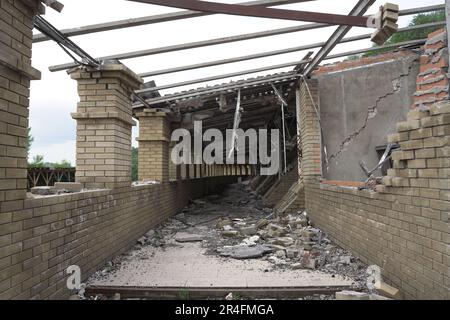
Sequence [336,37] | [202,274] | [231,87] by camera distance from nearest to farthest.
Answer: [202,274]
[336,37]
[231,87]

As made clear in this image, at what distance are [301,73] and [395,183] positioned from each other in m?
4.81

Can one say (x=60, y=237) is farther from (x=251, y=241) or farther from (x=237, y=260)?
(x=251, y=241)

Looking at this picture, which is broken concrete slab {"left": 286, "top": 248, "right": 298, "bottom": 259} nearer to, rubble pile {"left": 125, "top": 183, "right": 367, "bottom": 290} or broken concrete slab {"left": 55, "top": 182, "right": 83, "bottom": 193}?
rubble pile {"left": 125, "top": 183, "right": 367, "bottom": 290}

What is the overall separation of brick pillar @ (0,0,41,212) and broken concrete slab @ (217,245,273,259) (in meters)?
3.37

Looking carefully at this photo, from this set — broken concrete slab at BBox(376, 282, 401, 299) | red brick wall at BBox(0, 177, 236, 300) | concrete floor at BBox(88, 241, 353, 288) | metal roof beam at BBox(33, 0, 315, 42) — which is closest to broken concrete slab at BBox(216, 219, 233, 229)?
red brick wall at BBox(0, 177, 236, 300)

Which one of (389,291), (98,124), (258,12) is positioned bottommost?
(389,291)

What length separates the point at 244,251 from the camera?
5188 mm

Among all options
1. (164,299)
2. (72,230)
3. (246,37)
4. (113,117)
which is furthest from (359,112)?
(72,230)

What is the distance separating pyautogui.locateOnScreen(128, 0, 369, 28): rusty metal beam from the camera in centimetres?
294

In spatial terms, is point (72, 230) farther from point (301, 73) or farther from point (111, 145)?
point (301, 73)

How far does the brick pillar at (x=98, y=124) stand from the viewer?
468cm

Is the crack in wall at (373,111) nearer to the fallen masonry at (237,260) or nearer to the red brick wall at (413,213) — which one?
Answer: the fallen masonry at (237,260)

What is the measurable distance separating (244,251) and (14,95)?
3986 millimetres

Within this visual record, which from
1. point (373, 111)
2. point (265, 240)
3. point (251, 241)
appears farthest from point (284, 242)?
point (373, 111)
